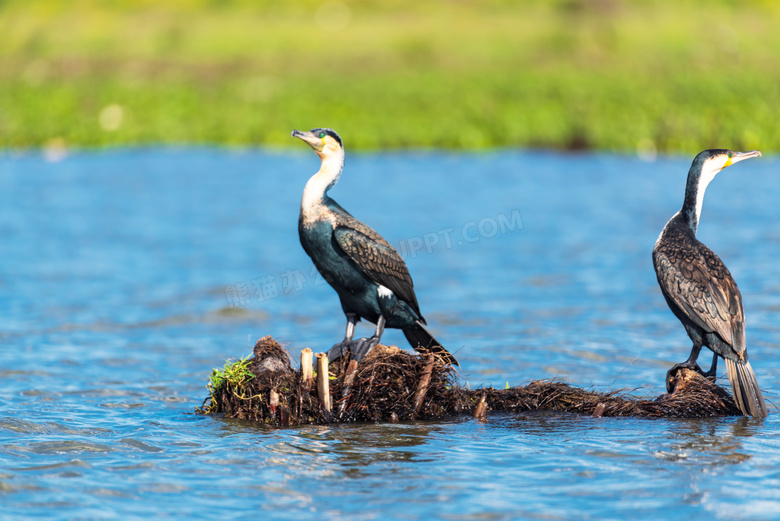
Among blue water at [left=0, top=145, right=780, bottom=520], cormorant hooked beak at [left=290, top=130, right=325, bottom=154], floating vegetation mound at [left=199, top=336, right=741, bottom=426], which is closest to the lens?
blue water at [left=0, top=145, right=780, bottom=520]

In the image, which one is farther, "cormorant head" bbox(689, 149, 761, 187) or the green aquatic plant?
"cormorant head" bbox(689, 149, 761, 187)

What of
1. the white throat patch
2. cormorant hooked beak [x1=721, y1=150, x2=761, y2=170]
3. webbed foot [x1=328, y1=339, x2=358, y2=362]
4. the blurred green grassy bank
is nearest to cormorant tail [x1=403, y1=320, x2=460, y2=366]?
webbed foot [x1=328, y1=339, x2=358, y2=362]

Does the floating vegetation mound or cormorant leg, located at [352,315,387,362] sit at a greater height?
cormorant leg, located at [352,315,387,362]

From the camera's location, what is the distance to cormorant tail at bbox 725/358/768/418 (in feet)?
23.9

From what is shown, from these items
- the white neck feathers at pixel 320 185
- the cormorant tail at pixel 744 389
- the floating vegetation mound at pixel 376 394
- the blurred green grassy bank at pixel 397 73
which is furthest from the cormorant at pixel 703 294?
the blurred green grassy bank at pixel 397 73

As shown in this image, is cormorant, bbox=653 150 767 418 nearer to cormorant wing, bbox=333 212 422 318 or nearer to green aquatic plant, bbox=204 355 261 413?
cormorant wing, bbox=333 212 422 318

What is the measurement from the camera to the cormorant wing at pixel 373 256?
23.8ft

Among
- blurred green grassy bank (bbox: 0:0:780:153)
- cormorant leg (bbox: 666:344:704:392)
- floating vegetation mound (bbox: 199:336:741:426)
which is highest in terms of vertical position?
blurred green grassy bank (bbox: 0:0:780:153)

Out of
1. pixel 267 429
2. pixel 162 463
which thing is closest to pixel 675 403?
pixel 267 429

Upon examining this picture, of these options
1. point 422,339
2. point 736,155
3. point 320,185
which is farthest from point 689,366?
point 320,185

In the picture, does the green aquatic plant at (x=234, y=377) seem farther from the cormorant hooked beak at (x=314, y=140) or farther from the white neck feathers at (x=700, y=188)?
the white neck feathers at (x=700, y=188)

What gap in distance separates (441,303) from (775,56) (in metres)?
26.1

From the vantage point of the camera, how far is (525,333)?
1146 centimetres

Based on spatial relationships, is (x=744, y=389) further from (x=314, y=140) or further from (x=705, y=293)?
(x=314, y=140)
